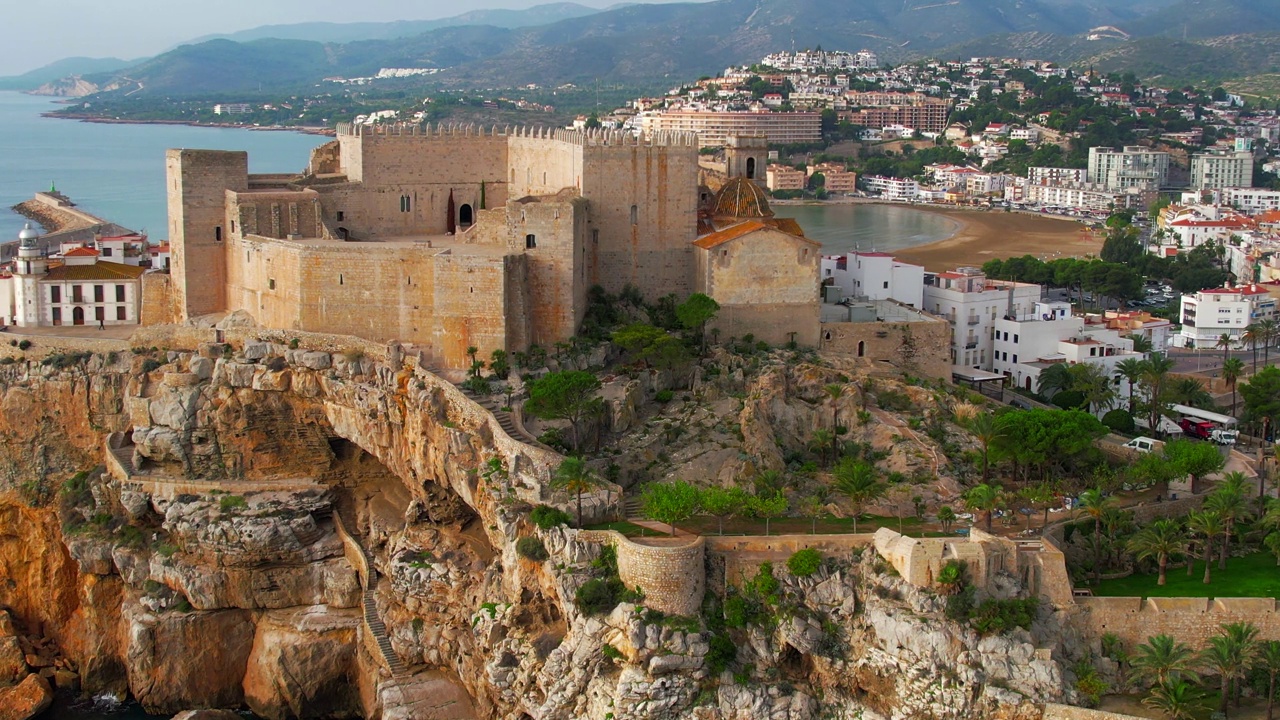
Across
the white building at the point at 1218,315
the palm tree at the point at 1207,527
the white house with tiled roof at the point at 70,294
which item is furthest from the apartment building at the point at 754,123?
the palm tree at the point at 1207,527

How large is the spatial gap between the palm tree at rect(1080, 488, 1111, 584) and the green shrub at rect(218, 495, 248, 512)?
17241mm

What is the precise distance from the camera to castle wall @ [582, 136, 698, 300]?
37.0m

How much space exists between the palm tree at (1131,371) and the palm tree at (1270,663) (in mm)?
13946

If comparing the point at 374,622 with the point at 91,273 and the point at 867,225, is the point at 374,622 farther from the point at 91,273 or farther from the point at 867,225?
the point at 867,225

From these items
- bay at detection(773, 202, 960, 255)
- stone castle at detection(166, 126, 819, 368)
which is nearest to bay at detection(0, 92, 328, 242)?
stone castle at detection(166, 126, 819, 368)

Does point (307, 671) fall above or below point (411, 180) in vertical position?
below

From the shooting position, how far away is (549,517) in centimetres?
2820

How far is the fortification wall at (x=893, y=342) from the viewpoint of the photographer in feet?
125

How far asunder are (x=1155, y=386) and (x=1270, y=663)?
13751 millimetres

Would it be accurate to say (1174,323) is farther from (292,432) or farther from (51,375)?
(51,375)

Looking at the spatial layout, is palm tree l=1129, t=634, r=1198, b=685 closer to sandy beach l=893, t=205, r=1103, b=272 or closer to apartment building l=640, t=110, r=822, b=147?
sandy beach l=893, t=205, r=1103, b=272

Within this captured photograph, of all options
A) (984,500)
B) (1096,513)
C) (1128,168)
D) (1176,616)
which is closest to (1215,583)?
(1176,616)

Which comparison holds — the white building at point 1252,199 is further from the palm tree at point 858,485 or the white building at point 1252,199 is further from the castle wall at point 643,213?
the palm tree at point 858,485

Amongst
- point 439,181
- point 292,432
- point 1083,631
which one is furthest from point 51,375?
point 1083,631
